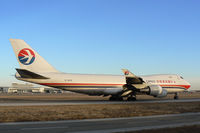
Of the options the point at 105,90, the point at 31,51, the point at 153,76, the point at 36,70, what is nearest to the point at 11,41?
the point at 31,51

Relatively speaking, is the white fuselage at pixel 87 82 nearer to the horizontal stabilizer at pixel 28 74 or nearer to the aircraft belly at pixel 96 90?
the aircraft belly at pixel 96 90

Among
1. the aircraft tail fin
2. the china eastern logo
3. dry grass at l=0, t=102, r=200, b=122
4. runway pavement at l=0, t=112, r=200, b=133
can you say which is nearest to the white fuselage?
the aircraft tail fin

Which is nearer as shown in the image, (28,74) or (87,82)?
(28,74)

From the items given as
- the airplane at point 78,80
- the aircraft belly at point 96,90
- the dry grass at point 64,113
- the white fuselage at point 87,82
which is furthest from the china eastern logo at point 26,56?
the dry grass at point 64,113

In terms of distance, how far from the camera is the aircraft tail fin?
30094 mm

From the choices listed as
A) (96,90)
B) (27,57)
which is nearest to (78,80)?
(96,90)

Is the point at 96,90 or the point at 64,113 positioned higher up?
the point at 96,90

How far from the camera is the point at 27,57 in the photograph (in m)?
30.4

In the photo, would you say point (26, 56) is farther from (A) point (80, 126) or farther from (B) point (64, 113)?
(A) point (80, 126)

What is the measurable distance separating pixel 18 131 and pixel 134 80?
2334 centimetres

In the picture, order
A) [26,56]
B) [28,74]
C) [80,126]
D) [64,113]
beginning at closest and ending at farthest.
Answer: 1. [80,126]
2. [64,113]
3. [28,74]
4. [26,56]

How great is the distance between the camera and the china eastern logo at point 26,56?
30.2 meters

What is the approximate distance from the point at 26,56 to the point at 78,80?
778 cm

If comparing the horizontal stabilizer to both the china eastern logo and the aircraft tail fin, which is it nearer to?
the aircraft tail fin
